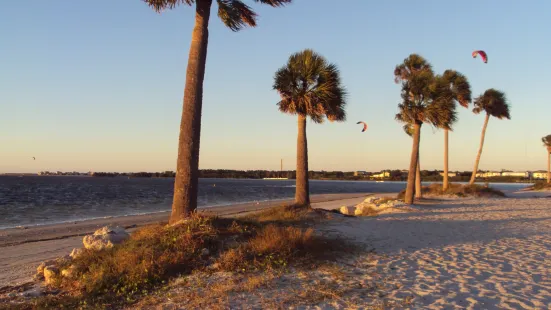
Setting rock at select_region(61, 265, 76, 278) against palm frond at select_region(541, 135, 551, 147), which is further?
palm frond at select_region(541, 135, 551, 147)

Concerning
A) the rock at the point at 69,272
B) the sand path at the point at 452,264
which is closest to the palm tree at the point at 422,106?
the sand path at the point at 452,264

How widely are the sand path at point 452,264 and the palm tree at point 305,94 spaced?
13.7 feet

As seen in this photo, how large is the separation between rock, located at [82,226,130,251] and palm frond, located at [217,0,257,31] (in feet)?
22.7

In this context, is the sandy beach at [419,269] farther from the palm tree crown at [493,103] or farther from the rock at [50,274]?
the palm tree crown at [493,103]

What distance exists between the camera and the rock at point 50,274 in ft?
28.4

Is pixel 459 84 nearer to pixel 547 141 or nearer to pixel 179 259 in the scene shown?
pixel 179 259

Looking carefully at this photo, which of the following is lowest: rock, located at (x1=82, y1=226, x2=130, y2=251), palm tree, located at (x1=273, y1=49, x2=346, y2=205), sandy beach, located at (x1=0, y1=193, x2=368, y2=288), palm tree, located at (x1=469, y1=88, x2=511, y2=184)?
sandy beach, located at (x1=0, y1=193, x2=368, y2=288)

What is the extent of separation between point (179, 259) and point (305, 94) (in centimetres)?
1128

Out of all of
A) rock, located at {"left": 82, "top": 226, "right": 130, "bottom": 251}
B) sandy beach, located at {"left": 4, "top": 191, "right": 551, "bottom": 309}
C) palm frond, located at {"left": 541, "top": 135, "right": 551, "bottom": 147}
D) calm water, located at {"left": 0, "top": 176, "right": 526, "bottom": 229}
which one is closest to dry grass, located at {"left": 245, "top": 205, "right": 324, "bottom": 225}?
sandy beach, located at {"left": 4, "top": 191, "right": 551, "bottom": 309}

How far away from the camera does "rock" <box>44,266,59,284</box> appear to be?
865 centimetres

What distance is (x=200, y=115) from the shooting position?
11.4 m

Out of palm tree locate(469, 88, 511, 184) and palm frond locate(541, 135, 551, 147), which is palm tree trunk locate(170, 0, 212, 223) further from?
palm frond locate(541, 135, 551, 147)

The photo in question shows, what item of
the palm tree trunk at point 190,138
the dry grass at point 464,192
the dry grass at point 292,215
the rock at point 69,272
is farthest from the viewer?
the dry grass at point 464,192

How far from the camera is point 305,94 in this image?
1811 centimetres
